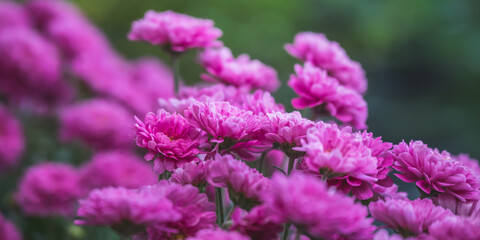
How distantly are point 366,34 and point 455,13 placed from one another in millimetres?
628

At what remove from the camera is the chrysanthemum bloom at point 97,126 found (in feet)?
3.70

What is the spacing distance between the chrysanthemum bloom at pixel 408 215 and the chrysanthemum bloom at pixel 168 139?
0.55ft

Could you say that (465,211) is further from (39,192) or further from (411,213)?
(39,192)

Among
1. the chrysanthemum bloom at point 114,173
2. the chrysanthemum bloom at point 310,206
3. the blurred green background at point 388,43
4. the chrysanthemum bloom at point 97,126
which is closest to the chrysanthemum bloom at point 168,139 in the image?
the chrysanthemum bloom at point 310,206

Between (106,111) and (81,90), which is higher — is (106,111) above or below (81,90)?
below

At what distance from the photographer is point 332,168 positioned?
1.31ft

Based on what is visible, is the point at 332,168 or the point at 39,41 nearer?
the point at 332,168

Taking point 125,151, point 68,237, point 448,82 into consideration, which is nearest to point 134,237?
point 68,237

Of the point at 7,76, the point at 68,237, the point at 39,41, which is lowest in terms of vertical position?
the point at 68,237

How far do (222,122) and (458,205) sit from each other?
240 mm

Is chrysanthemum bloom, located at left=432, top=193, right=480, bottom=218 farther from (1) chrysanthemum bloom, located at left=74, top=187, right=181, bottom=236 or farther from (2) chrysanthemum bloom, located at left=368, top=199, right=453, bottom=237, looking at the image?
(1) chrysanthemum bloom, located at left=74, top=187, right=181, bottom=236

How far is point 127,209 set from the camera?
1.21 feet

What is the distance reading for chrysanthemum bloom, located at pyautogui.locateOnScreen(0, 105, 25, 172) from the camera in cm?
104

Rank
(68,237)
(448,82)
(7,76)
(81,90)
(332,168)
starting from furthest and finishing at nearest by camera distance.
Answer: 1. (448,82)
2. (81,90)
3. (7,76)
4. (68,237)
5. (332,168)
